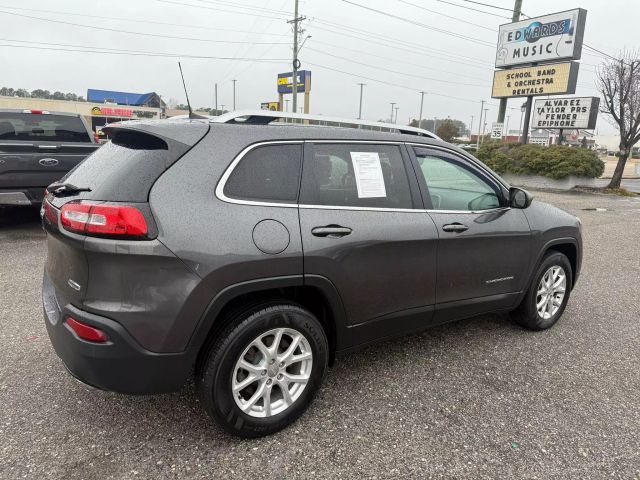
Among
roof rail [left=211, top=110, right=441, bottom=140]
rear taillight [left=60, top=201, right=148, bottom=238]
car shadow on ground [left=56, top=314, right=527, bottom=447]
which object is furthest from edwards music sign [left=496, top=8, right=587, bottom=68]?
rear taillight [left=60, top=201, right=148, bottom=238]

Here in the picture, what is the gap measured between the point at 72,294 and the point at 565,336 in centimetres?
378

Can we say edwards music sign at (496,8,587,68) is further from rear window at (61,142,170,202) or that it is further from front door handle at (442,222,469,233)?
rear window at (61,142,170,202)

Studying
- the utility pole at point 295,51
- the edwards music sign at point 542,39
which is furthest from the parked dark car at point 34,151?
the utility pole at point 295,51

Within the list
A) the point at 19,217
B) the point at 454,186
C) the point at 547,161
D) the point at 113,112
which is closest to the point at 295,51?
the point at 547,161

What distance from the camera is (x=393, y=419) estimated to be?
271cm

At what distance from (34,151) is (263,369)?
557cm

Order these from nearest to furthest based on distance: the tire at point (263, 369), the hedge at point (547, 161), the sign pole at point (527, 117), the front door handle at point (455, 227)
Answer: the tire at point (263, 369), the front door handle at point (455, 227), the hedge at point (547, 161), the sign pole at point (527, 117)

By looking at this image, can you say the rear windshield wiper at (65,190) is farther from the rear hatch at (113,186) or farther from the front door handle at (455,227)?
the front door handle at (455,227)

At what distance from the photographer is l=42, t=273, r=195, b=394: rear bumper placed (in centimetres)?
212

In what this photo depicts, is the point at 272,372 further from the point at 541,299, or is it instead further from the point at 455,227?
the point at 541,299

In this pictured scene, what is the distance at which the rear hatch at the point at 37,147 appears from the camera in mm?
6086

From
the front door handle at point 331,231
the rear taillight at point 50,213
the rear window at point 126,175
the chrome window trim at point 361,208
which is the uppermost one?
the rear window at point 126,175

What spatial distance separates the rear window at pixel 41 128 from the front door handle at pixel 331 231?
5.80 m

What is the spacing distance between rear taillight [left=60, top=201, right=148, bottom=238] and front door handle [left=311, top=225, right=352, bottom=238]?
0.88 metres
